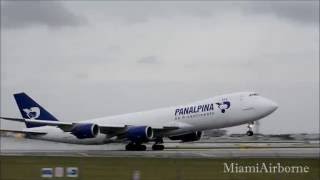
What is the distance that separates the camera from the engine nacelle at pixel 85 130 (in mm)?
48541

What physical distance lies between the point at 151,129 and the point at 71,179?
3040cm

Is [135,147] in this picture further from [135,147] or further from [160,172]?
[160,172]

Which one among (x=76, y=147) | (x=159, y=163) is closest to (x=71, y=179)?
(x=159, y=163)

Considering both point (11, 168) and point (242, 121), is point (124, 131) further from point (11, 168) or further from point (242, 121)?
point (11, 168)

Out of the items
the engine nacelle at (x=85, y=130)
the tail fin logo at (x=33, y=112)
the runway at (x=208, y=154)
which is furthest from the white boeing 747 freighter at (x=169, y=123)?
the runway at (x=208, y=154)

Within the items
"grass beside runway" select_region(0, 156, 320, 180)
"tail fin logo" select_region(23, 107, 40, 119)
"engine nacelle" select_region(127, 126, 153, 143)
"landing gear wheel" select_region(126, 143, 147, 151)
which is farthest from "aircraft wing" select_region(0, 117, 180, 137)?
"grass beside runway" select_region(0, 156, 320, 180)

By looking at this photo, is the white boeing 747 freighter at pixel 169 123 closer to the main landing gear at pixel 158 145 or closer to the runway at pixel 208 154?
the main landing gear at pixel 158 145

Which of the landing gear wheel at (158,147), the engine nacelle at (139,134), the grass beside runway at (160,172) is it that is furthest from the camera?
the landing gear wheel at (158,147)

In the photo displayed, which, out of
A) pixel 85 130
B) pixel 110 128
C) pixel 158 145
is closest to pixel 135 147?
pixel 158 145

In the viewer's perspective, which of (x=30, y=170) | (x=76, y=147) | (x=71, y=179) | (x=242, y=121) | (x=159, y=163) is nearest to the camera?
(x=71, y=179)

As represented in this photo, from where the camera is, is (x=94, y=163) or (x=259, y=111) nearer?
(x=94, y=163)

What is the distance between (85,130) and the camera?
4853cm

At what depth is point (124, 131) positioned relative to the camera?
50781 millimetres

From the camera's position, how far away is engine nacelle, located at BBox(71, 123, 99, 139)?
159 feet
